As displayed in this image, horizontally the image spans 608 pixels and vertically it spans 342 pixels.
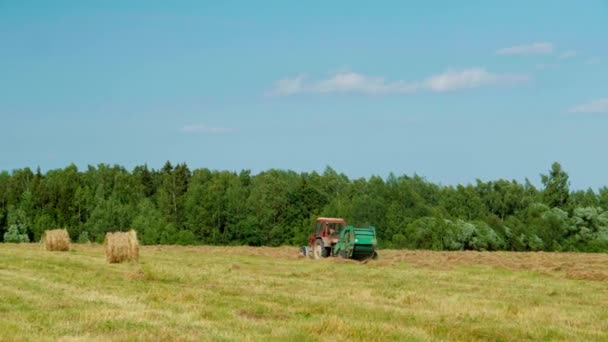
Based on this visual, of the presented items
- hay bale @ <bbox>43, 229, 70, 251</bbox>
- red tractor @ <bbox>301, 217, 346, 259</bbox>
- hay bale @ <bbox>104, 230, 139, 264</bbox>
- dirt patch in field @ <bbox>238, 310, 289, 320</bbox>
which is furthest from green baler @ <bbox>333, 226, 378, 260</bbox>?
dirt patch in field @ <bbox>238, 310, 289, 320</bbox>

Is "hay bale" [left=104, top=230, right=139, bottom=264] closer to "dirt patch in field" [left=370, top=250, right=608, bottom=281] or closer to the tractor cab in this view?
"dirt patch in field" [left=370, top=250, right=608, bottom=281]

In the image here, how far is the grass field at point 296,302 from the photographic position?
1155 centimetres

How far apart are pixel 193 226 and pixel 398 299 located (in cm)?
6606

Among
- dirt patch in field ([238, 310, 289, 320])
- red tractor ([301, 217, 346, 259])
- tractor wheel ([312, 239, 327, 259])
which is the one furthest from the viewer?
tractor wheel ([312, 239, 327, 259])

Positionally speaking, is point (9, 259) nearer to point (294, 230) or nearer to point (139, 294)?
point (139, 294)

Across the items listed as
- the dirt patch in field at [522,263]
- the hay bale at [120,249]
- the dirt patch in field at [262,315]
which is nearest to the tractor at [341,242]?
the dirt patch in field at [522,263]

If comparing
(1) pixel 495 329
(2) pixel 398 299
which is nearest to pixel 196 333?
(1) pixel 495 329

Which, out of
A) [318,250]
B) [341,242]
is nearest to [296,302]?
[341,242]

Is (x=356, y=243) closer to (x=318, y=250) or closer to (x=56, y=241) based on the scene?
(x=318, y=250)

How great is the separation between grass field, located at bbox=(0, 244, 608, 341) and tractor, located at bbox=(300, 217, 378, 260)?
13.8ft

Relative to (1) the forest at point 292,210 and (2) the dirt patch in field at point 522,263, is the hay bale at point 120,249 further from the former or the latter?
(1) the forest at point 292,210

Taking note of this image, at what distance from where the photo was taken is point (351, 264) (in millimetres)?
28375

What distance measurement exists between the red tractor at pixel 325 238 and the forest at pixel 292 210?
33.8m

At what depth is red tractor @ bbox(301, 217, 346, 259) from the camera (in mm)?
32594
